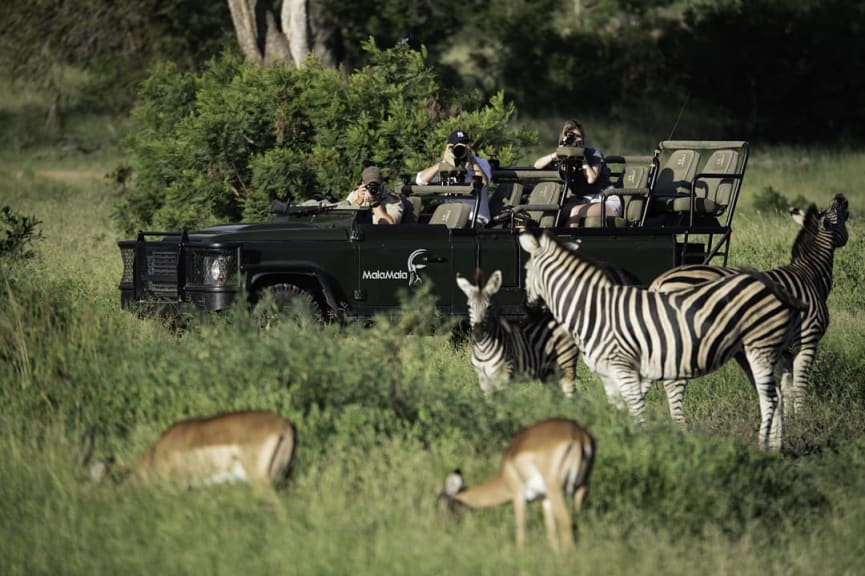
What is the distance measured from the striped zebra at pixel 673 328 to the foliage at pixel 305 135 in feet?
22.9

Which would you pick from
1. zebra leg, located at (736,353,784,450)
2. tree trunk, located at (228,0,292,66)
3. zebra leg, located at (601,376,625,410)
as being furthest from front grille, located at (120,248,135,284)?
tree trunk, located at (228,0,292,66)

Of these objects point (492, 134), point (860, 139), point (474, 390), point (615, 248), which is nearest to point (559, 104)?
point (860, 139)

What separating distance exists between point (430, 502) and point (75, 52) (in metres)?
18.6

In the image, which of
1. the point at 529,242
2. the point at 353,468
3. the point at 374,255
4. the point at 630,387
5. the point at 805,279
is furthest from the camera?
the point at 374,255

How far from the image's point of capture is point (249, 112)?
1633 cm

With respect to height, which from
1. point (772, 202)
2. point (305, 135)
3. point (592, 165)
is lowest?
point (592, 165)

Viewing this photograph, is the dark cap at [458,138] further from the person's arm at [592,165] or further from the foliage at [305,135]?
the foliage at [305,135]

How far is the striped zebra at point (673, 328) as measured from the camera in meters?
8.31

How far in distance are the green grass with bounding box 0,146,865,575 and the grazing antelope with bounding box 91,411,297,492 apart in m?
0.08

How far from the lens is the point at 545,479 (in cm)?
566

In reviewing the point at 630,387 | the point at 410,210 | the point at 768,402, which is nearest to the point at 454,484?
the point at 630,387

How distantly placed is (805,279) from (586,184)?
2233 millimetres

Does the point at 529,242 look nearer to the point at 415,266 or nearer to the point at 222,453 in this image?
the point at 415,266

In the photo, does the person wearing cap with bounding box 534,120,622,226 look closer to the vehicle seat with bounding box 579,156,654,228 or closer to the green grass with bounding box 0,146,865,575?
the vehicle seat with bounding box 579,156,654,228
